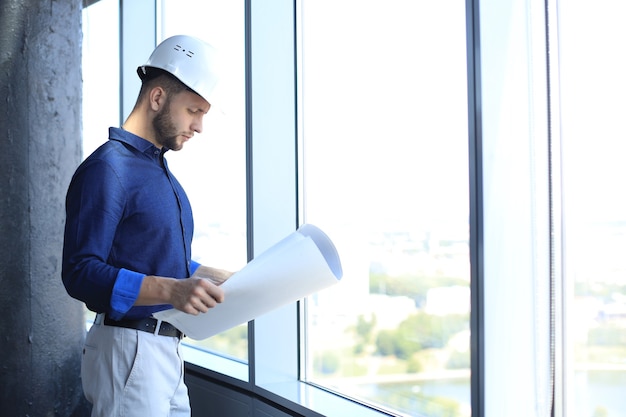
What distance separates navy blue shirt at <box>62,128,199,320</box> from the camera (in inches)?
56.7

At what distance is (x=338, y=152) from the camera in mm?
2311

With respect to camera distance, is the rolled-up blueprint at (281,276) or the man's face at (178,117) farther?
the man's face at (178,117)

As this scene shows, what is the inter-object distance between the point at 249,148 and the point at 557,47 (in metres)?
1.26

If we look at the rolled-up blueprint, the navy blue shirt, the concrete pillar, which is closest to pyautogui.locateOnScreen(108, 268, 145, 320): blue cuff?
the navy blue shirt

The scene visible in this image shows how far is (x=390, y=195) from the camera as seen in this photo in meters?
2.05

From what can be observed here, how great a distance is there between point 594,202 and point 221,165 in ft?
6.07

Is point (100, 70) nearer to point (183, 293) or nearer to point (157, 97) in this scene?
point (157, 97)

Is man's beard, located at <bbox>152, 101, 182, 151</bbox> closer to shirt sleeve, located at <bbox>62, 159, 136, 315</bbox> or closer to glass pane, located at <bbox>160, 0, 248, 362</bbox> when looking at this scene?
shirt sleeve, located at <bbox>62, 159, 136, 315</bbox>

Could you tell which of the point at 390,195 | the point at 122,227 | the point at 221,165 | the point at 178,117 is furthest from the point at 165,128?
the point at 221,165

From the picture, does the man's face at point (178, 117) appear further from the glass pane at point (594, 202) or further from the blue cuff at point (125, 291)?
the glass pane at point (594, 202)

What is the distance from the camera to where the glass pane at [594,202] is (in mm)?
1356

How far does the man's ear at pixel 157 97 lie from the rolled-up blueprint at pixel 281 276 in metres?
0.58

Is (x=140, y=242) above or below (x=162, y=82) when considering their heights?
below

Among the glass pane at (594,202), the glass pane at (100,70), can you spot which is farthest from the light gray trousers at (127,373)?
the glass pane at (100,70)
